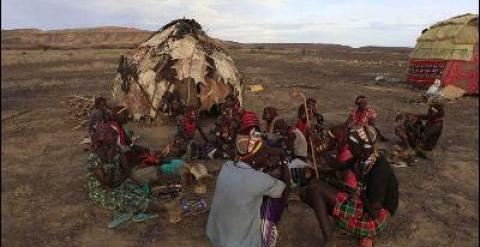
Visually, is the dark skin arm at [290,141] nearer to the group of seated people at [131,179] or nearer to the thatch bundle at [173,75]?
the group of seated people at [131,179]

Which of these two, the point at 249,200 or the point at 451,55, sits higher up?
the point at 451,55

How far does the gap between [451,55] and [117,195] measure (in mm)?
12904

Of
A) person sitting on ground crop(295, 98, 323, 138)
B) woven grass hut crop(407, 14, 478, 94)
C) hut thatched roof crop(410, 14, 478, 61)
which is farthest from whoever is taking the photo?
hut thatched roof crop(410, 14, 478, 61)

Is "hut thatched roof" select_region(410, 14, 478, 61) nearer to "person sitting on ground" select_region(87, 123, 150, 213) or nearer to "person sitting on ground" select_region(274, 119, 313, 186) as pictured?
"person sitting on ground" select_region(274, 119, 313, 186)

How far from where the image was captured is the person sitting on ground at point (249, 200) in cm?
493

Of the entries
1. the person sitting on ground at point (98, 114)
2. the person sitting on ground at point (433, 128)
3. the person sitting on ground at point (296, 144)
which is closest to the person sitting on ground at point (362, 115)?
the person sitting on ground at point (433, 128)

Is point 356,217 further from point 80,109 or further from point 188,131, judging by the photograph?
point 80,109

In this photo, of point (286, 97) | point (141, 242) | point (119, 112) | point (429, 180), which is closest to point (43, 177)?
point (119, 112)

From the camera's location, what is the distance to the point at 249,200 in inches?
195

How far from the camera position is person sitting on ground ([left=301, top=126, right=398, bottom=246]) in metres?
5.07

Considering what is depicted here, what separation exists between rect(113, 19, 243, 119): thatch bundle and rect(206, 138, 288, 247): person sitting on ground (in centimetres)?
583

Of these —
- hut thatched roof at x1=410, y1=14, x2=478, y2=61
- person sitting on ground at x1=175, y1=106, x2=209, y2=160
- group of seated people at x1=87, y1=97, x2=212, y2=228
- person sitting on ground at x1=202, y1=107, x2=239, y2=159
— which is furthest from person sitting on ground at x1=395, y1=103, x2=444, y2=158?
hut thatched roof at x1=410, y1=14, x2=478, y2=61

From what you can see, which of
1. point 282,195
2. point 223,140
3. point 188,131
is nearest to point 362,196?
point 282,195

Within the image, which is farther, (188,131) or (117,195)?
(188,131)
